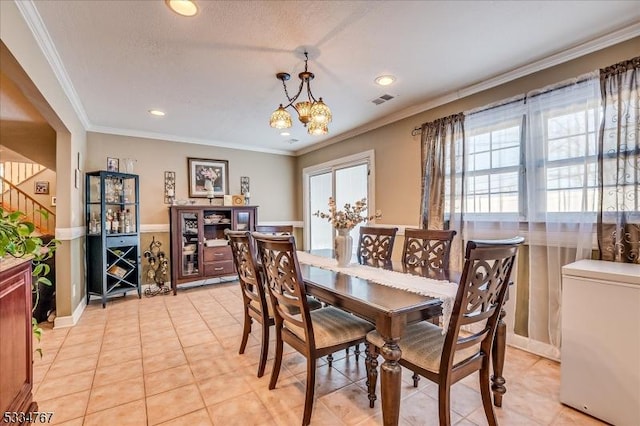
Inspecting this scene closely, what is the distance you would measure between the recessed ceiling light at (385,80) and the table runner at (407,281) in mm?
1691

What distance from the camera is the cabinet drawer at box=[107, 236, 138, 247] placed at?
12.6 ft

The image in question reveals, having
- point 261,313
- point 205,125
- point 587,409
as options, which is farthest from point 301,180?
point 587,409

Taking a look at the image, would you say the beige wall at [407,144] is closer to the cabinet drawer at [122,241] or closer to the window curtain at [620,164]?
the window curtain at [620,164]

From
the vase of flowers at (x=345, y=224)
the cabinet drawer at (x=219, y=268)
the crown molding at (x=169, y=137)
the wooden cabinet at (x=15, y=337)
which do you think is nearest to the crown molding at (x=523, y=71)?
the vase of flowers at (x=345, y=224)

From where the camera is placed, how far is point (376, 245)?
2895mm

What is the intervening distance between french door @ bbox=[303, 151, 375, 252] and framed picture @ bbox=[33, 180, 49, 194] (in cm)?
616

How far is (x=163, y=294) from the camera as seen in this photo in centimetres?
429

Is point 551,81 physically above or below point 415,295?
above

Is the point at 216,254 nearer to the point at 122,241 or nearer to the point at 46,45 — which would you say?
the point at 122,241

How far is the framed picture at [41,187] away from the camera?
684 cm

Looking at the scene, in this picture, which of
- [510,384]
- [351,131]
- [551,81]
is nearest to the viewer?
[510,384]

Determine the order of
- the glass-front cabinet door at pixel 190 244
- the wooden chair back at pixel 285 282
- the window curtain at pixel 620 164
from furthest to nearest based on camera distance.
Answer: the glass-front cabinet door at pixel 190 244 < the window curtain at pixel 620 164 < the wooden chair back at pixel 285 282

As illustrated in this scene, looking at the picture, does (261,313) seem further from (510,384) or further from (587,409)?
(587,409)

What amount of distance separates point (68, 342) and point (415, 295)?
3.09 metres
